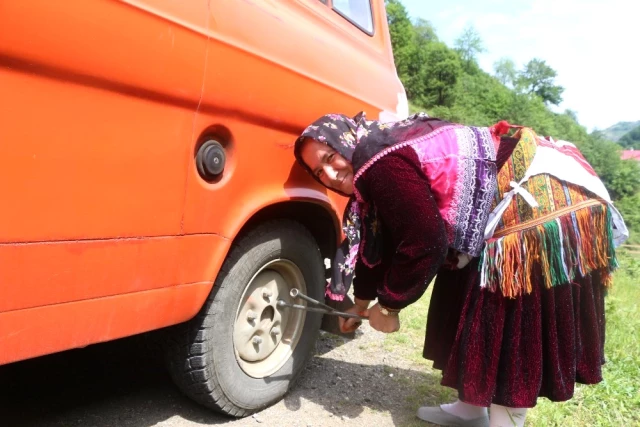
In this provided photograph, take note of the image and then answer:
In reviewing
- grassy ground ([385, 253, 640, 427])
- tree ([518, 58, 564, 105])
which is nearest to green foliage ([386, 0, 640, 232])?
tree ([518, 58, 564, 105])

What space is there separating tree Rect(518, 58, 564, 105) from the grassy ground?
80.4m

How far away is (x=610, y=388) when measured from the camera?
282 cm

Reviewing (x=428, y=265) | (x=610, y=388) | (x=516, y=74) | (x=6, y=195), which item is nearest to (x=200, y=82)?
(x=6, y=195)

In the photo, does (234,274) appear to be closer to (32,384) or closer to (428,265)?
(428,265)

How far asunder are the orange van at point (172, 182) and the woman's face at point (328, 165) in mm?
88

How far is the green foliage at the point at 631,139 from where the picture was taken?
120 meters

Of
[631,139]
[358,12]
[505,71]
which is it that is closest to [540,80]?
[505,71]

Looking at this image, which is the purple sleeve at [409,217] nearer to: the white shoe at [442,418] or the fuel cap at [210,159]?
the fuel cap at [210,159]

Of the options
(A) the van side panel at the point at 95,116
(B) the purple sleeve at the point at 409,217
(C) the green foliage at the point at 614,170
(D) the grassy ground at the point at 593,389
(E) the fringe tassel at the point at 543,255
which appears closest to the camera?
(A) the van side panel at the point at 95,116

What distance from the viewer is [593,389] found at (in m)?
2.82

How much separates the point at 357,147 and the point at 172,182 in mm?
659

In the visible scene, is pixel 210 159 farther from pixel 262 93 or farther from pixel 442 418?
pixel 442 418

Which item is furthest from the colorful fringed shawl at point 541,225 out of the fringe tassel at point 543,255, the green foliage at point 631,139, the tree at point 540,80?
the green foliage at point 631,139

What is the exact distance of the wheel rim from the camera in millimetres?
2123
